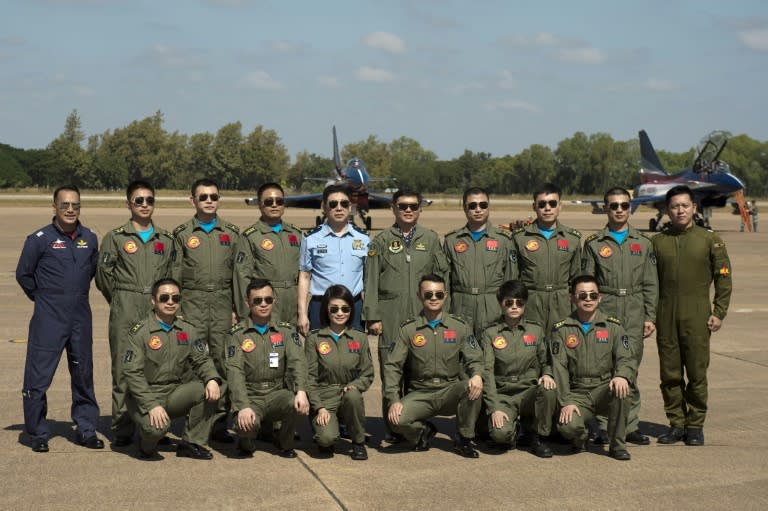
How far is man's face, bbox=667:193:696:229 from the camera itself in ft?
20.2

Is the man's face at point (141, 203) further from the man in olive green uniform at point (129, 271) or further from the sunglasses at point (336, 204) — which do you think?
the sunglasses at point (336, 204)

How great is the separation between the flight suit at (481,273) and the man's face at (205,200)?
1785mm

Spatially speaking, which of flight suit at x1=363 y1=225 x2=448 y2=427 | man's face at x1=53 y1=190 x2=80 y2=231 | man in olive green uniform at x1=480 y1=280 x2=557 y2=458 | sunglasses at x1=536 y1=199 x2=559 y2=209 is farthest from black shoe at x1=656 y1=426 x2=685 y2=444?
man's face at x1=53 y1=190 x2=80 y2=231

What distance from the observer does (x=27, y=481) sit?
5.04 m

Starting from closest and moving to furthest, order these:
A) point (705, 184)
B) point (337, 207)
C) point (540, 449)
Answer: point (540, 449)
point (337, 207)
point (705, 184)

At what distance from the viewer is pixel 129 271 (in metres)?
5.97

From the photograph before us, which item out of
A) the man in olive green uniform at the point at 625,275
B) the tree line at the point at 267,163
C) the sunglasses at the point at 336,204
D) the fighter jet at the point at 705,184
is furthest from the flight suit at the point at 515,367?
the tree line at the point at 267,163

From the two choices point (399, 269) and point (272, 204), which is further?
point (272, 204)

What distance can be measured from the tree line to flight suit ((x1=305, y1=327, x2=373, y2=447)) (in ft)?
314

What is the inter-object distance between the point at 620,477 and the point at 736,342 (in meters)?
5.96

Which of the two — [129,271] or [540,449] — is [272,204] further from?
[540,449]

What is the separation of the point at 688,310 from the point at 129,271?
3.94m

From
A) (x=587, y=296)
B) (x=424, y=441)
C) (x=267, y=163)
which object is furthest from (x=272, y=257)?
(x=267, y=163)

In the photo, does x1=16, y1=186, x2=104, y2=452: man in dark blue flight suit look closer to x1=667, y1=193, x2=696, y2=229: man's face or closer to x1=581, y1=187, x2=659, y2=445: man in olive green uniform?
x1=581, y1=187, x2=659, y2=445: man in olive green uniform
